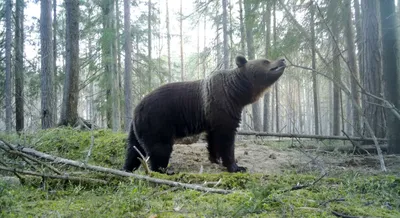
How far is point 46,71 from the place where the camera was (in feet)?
35.7

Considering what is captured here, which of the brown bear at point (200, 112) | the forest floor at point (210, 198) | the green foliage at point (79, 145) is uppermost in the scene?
the brown bear at point (200, 112)

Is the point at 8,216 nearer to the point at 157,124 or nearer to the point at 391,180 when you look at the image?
the point at 157,124

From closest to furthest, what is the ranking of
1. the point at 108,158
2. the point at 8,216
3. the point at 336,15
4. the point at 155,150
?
the point at 8,216, the point at 155,150, the point at 108,158, the point at 336,15

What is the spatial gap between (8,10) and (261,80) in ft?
50.5

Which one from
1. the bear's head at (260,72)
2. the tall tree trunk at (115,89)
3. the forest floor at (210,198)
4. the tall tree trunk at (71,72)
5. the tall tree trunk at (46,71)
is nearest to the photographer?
the forest floor at (210,198)

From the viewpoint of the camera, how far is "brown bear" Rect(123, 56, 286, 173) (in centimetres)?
550

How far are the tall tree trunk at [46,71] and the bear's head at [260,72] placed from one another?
7089mm

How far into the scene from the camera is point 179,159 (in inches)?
260

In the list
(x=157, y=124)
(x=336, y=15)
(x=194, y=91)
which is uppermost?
(x=336, y=15)

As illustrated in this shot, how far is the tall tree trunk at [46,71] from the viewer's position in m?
10.4

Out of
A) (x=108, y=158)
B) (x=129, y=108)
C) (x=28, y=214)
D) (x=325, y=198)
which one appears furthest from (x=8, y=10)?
(x=325, y=198)

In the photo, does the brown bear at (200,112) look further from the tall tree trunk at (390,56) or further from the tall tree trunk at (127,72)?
the tall tree trunk at (127,72)

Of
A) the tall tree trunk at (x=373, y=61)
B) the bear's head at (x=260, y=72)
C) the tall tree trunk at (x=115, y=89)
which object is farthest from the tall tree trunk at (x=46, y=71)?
the tall tree trunk at (x=373, y=61)

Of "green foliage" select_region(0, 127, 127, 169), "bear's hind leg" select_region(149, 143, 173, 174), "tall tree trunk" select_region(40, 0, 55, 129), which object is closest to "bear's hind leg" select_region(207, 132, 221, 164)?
"bear's hind leg" select_region(149, 143, 173, 174)
